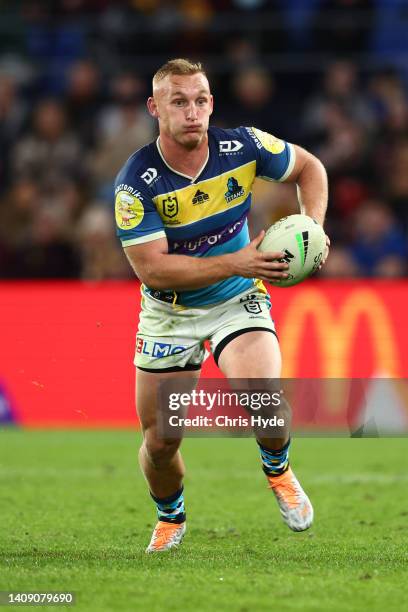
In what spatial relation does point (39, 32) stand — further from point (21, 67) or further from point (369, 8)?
point (369, 8)

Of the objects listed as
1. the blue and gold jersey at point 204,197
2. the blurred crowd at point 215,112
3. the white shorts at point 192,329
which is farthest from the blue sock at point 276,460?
the blurred crowd at point 215,112

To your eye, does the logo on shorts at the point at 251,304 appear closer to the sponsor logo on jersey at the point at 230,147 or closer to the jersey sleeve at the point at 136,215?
the jersey sleeve at the point at 136,215

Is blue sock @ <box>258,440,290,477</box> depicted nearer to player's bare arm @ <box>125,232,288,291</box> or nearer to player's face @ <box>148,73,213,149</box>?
player's bare arm @ <box>125,232,288,291</box>

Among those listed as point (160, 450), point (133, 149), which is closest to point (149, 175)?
point (160, 450)

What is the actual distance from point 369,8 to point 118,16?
3445 mm

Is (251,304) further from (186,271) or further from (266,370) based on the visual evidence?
(186,271)

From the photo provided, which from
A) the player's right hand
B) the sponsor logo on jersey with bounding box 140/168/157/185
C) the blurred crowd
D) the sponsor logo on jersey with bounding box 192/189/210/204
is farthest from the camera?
the blurred crowd

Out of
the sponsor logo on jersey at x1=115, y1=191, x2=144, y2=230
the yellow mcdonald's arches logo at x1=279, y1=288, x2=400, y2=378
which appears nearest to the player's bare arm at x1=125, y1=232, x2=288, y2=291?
the sponsor logo on jersey at x1=115, y1=191, x2=144, y2=230

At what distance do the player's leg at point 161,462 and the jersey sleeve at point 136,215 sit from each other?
0.79 m

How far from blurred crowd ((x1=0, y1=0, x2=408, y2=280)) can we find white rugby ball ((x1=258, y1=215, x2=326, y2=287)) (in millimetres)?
7660

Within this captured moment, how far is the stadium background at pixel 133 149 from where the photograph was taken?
40.5 feet

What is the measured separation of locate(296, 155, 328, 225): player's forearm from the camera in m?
6.75

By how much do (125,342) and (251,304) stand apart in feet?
18.0

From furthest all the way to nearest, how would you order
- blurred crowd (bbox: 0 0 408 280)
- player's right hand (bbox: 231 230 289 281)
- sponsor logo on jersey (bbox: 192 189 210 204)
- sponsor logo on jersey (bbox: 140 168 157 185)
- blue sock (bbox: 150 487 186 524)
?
blurred crowd (bbox: 0 0 408 280) < blue sock (bbox: 150 487 186 524) < sponsor logo on jersey (bbox: 192 189 210 204) < sponsor logo on jersey (bbox: 140 168 157 185) < player's right hand (bbox: 231 230 289 281)
